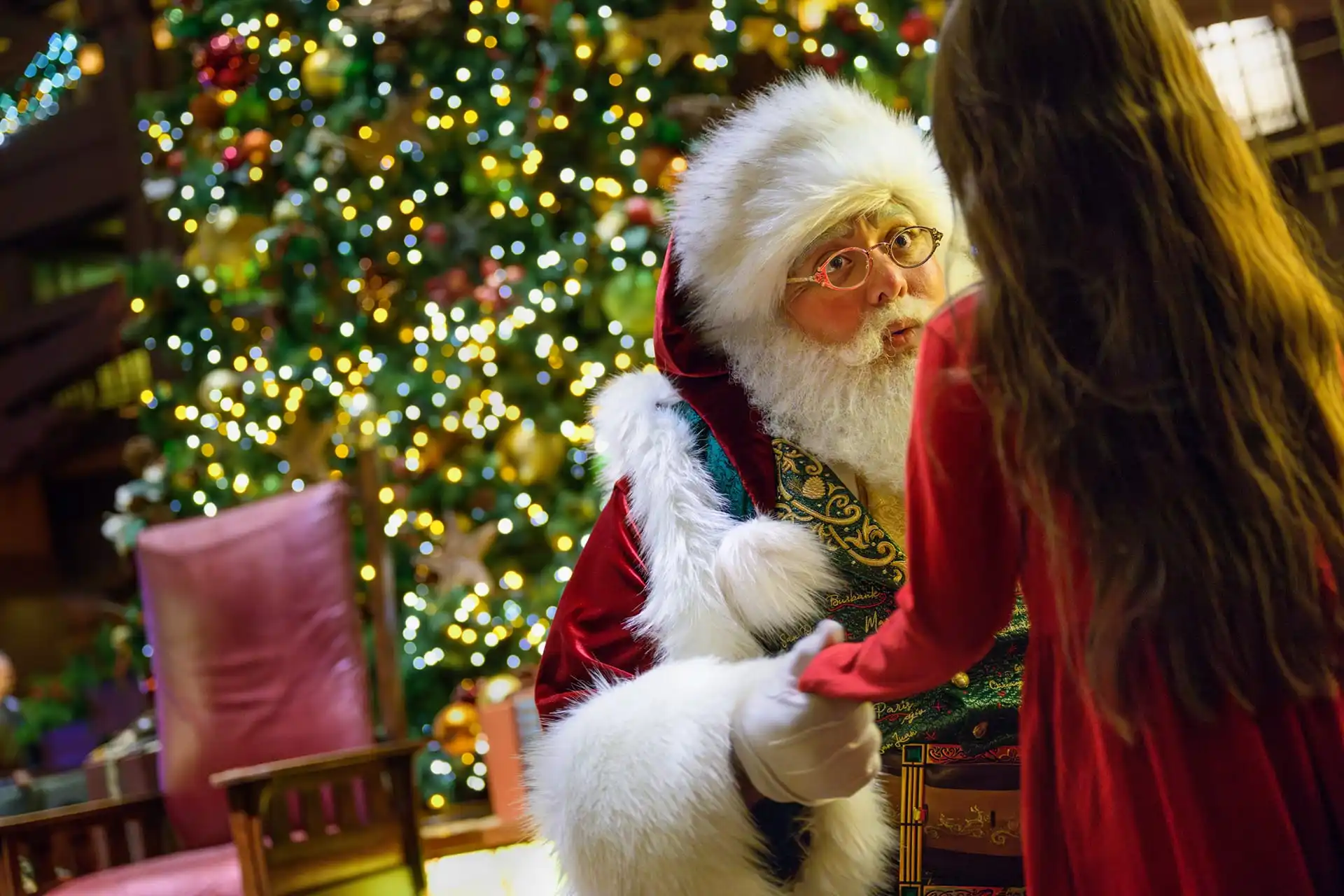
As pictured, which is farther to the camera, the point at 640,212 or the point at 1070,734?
the point at 640,212

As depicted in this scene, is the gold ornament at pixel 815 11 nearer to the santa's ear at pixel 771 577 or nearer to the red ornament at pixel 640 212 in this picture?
the red ornament at pixel 640 212

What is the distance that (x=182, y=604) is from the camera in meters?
2.72

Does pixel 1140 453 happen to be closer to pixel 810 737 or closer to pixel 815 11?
pixel 810 737

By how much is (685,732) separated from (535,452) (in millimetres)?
2270

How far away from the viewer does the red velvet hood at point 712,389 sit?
1.59 m

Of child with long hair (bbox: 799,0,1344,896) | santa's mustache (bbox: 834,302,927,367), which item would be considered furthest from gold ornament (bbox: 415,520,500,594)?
child with long hair (bbox: 799,0,1344,896)

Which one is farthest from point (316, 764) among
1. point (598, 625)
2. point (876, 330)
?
point (876, 330)

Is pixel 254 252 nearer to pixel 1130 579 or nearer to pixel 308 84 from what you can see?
pixel 308 84

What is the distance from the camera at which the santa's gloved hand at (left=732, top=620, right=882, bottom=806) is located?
3.29ft

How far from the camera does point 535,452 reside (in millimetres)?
3463

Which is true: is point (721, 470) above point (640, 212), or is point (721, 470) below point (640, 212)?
below

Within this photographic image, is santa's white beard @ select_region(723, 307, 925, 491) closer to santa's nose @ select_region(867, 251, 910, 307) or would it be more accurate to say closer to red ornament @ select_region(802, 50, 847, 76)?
santa's nose @ select_region(867, 251, 910, 307)

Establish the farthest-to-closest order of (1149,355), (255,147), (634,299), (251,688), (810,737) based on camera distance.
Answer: (255,147)
(634,299)
(251,688)
(810,737)
(1149,355)

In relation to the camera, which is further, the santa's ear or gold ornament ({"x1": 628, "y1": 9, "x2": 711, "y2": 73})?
gold ornament ({"x1": 628, "y1": 9, "x2": 711, "y2": 73})
